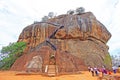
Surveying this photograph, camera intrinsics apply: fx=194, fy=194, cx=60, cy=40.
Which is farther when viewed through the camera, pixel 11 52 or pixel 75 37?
pixel 75 37

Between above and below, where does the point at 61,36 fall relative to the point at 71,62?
above

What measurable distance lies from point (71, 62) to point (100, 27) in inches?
689

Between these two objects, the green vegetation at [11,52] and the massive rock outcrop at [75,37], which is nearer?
the massive rock outcrop at [75,37]

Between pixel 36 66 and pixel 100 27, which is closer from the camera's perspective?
pixel 36 66

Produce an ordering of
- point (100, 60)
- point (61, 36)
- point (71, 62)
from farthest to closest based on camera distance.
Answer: point (61, 36) < point (100, 60) < point (71, 62)

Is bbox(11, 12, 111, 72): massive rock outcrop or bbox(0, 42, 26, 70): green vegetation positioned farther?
bbox(0, 42, 26, 70): green vegetation

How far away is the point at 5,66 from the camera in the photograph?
44.0 metres

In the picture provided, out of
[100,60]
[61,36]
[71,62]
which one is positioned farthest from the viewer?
[61,36]

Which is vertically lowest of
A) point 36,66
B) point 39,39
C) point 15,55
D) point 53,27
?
point 36,66

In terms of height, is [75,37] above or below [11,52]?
above

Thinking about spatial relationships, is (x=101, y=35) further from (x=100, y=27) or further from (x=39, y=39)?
(x=39, y=39)

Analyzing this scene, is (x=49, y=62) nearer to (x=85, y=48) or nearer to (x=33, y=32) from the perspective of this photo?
(x=85, y=48)

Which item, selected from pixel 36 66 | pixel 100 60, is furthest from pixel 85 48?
pixel 36 66

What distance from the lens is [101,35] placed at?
155 ft
